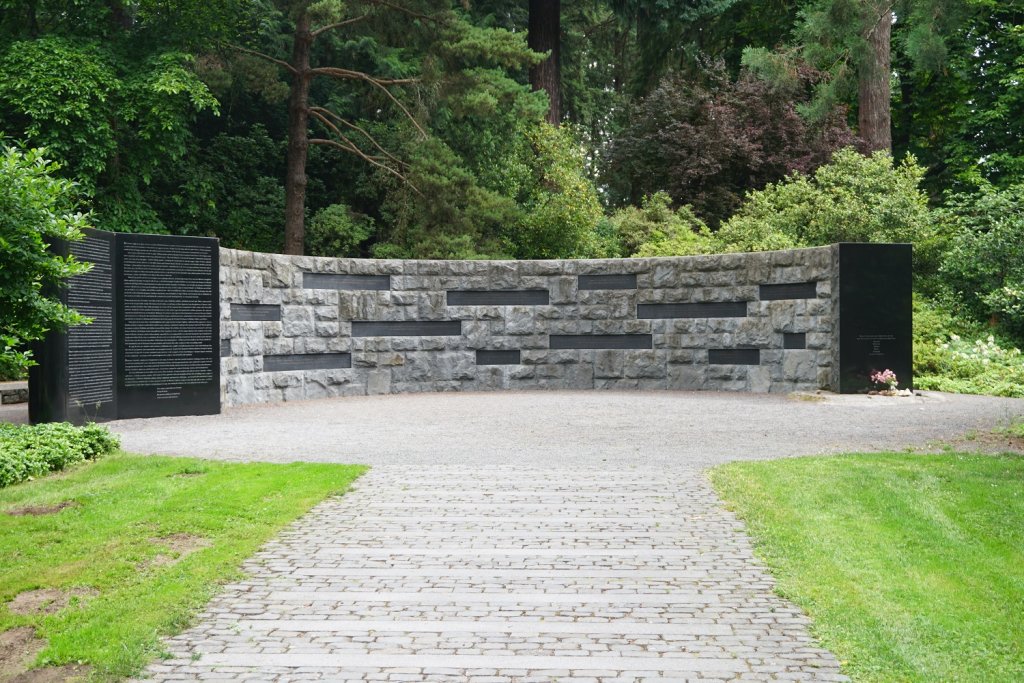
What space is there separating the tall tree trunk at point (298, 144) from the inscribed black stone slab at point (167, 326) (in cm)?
1035

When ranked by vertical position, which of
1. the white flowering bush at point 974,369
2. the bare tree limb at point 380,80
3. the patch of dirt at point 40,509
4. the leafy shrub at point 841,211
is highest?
the bare tree limb at point 380,80

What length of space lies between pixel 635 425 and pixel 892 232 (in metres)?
9.52

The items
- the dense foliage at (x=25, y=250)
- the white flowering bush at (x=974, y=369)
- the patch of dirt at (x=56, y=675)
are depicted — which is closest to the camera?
the patch of dirt at (x=56, y=675)

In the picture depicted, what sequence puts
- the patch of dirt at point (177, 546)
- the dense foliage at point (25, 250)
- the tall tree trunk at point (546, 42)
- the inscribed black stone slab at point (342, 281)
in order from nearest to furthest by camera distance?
1. the patch of dirt at point (177, 546)
2. the dense foliage at point (25, 250)
3. the inscribed black stone slab at point (342, 281)
4. the tall tree trunk at point (546, 42)

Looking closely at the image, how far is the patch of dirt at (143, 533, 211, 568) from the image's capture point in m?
5.52

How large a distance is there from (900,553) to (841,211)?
14.2 metres

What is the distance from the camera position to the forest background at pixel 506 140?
19031mm

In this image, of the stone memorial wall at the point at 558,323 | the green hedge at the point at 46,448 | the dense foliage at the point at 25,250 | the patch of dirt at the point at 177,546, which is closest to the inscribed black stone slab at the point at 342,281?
the stone memorial wall at the point at 558,323

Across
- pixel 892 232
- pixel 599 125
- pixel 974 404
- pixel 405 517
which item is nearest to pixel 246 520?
pixel 405 517

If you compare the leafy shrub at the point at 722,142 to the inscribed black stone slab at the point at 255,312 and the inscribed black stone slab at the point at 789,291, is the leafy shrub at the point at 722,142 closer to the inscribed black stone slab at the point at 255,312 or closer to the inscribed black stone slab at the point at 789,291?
the inscribed black stone slab at the point at 789,291

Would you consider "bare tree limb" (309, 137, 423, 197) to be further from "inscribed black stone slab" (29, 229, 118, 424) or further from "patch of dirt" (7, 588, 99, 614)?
"patch of dirt" (7, 588, 99, 614)

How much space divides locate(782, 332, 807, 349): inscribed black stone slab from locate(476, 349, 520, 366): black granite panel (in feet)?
14.5

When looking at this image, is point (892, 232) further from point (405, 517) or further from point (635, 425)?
point (405, 517)

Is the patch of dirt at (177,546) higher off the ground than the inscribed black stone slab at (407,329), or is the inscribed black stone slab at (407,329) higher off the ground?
the inscribed black stone slab at (407,329)
